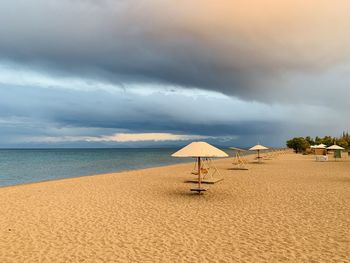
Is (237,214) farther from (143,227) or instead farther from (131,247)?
(131,247)

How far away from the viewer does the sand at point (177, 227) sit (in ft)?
16.4

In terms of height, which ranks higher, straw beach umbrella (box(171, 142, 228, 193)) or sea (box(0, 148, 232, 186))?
straw beach umbrella (box(171, 142, 228, 193))

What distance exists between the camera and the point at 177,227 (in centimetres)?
664

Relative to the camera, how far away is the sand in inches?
197

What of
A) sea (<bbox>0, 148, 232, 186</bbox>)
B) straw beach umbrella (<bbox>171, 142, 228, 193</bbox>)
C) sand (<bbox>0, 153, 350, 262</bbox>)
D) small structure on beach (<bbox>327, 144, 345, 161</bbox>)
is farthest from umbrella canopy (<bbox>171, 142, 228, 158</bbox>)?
small structure on beach (<bbox>327, 144, 345, 161</bbox>)

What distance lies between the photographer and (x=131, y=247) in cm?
535

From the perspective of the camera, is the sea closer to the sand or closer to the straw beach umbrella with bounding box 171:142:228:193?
the sand

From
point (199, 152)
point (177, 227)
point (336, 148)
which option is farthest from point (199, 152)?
point (336, 148)

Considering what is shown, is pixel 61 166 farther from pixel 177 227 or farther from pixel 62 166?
pixel 177 227

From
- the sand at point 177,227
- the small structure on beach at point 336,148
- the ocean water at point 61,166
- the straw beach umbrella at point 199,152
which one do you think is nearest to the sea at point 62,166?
the ocean water at point 61,166

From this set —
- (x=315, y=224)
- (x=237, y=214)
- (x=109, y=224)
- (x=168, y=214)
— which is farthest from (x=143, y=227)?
(x=315, y=224)

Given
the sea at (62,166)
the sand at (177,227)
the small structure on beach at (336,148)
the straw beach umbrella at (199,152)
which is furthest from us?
the small structure on beach at (336,148)

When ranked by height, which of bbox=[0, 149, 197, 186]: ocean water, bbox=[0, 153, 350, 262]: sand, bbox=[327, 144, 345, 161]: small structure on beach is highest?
bbox=[327, 144, 345, 161]: small structure on beach

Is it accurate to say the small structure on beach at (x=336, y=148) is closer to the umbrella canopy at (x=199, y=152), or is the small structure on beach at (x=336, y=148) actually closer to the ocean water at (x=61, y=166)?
the ocean water at (x=61, y=166)
